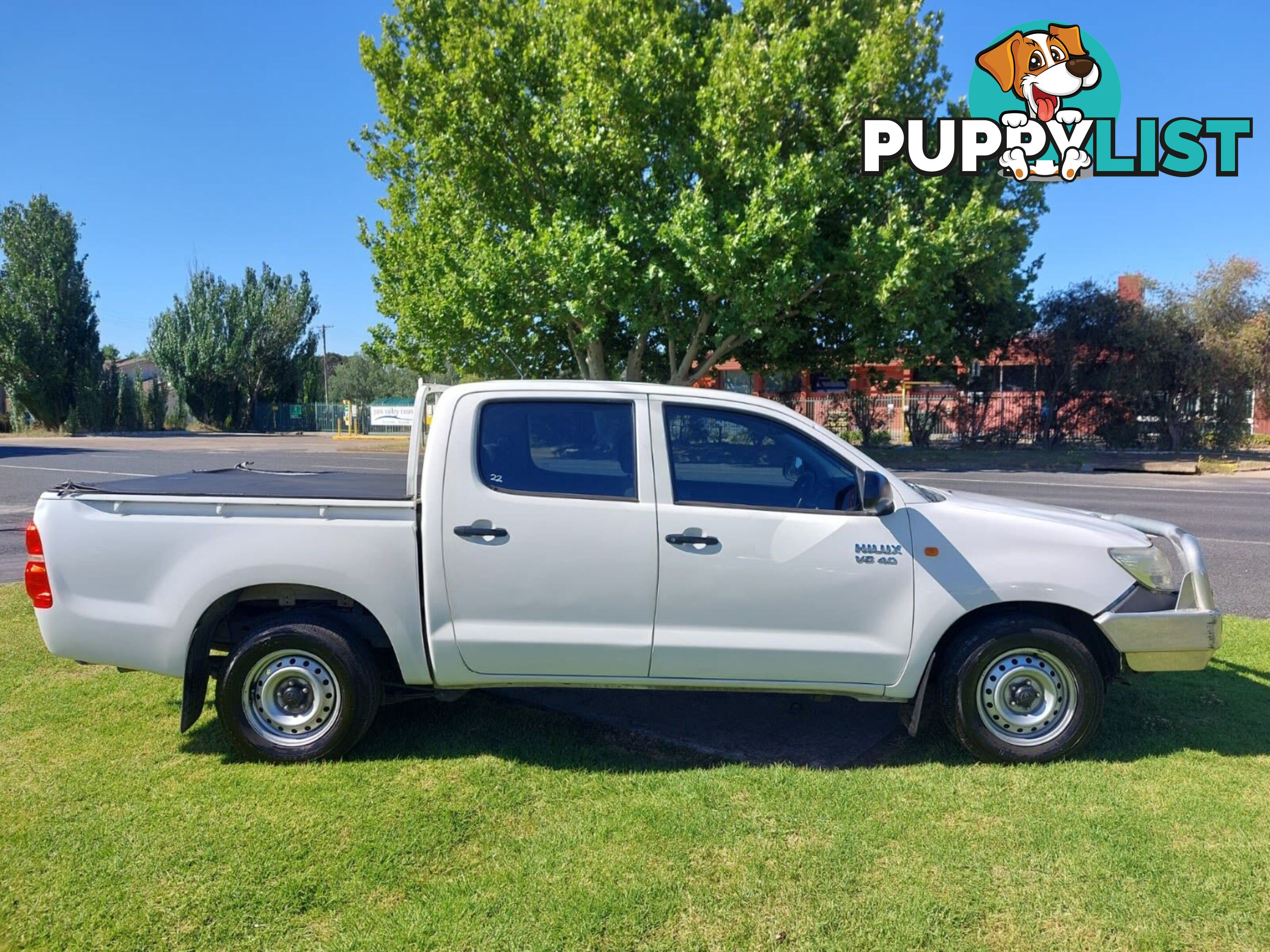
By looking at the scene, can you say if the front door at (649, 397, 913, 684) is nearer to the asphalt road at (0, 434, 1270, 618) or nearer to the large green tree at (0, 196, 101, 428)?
the asphalt road at (0, 434, 1270, 618)

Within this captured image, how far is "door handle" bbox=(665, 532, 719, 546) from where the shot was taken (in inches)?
164

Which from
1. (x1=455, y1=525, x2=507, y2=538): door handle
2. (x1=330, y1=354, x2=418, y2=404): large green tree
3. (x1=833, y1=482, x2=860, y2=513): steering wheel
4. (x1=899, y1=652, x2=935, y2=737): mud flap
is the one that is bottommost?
(x1=899, y1=652, x2=935, y2=737): mud flap

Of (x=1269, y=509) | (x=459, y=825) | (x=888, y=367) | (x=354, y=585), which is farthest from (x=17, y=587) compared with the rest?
(x=888, y=367)

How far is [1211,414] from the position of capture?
87.4 feet

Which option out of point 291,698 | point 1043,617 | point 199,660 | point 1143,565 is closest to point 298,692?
point 291,698

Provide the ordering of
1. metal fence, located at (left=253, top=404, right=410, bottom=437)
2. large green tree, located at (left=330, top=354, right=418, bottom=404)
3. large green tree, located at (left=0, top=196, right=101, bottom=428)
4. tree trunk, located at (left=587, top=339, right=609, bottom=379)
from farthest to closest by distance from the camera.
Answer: large green tree, located at (left=330, top=354, right=418, bottom=404) < metal fence, located at (left=253, top=404, right=410, bottom=437) < large green tree, located at (left=0, top=196, right=101, bottom=428) < tree trunk, located at (left=587, top=339, right=609, bottom=379)

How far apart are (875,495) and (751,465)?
2.09 ft

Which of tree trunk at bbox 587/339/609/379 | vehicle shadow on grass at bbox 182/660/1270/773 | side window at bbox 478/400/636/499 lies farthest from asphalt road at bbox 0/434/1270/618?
tree trunk at bbox 587/339/609/379

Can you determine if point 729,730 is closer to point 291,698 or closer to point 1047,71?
point 291,698

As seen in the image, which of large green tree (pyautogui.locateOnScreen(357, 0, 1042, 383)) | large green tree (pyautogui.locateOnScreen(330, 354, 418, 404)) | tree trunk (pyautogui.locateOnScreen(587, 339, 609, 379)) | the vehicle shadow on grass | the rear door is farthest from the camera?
large green tree (pyautogui.locateOnScreen(330, 354, 418, 404))

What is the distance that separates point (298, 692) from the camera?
4.45 metres

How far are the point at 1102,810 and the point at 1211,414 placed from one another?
90.1ft

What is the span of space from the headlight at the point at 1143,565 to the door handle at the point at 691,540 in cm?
188

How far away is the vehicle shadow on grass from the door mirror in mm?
1025
